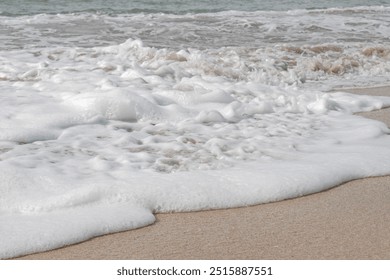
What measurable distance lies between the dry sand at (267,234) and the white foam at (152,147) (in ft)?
0.27

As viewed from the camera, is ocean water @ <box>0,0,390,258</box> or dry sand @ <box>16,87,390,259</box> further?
ocean water @ <box>0,0,390,258</box>

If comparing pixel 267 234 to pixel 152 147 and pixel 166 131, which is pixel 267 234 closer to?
pixel 152 147

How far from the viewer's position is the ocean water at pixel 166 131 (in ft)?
8.46

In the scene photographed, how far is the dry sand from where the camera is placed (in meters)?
2.18

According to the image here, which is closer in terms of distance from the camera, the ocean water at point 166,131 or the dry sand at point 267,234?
the dry sand at point 267,234

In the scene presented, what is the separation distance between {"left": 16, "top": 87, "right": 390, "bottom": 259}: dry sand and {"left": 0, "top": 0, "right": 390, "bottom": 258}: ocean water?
0.27ft

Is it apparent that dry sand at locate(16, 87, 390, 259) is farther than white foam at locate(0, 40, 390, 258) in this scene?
No

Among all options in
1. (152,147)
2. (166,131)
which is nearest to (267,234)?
(152,147)

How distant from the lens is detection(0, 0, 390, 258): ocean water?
2.58 meters

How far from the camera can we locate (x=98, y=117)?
3.83 m

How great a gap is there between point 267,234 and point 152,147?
3.76ft
